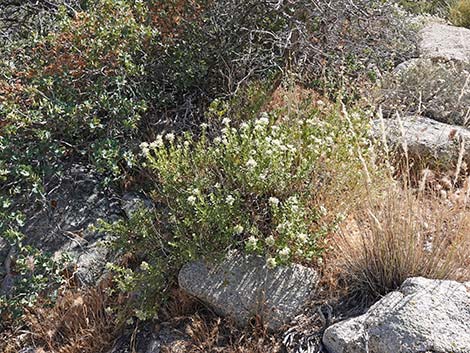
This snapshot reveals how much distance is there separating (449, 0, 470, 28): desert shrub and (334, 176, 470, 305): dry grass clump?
22.4 ft

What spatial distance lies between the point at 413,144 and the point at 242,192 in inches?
73.4

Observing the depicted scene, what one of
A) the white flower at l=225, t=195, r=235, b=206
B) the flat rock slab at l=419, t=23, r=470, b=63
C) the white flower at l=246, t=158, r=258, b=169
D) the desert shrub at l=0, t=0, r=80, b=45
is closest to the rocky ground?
the white flower at l=225, t=195, r=235, b=206

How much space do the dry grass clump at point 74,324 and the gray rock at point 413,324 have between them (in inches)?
58.1

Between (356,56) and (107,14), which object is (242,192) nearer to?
(107,14)

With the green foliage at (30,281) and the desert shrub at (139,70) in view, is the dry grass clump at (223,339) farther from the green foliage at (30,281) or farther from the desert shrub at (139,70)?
the green foliage at (30,281)

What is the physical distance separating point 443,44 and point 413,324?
513cm

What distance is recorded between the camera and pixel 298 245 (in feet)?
10.4

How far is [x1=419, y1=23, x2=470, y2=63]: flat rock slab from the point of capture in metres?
6.41

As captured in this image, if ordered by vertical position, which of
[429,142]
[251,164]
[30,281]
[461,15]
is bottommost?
[30,281]

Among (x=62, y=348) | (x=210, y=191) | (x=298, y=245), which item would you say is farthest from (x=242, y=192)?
(x=62, y=348)

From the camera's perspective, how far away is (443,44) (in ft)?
22.4

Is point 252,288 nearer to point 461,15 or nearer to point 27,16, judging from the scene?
point 27,16

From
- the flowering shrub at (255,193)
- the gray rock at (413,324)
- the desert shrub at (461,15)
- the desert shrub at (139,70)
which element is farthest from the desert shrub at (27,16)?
the desert shrub at (461,15)

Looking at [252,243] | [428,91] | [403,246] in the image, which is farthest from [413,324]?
[428,91]
